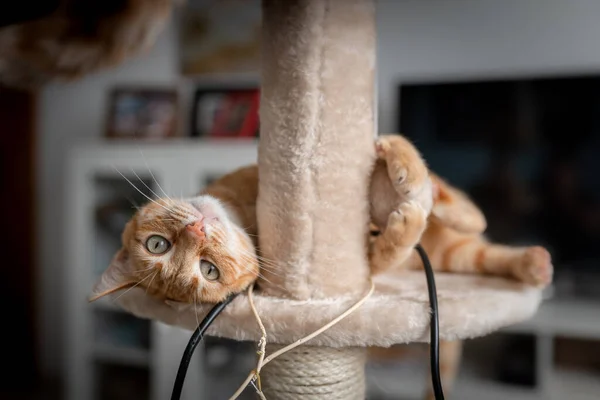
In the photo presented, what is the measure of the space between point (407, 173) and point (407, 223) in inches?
2.2

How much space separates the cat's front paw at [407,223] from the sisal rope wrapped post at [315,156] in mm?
52

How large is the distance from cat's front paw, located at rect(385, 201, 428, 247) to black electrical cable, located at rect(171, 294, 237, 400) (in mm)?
212

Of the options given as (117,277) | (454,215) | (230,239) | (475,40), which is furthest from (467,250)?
(475,40)

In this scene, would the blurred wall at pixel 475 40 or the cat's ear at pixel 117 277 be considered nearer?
the cat's ear at pixel 117 277

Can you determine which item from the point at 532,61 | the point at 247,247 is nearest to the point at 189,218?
the point at 247,247

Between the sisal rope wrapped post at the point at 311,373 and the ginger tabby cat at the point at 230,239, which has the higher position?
the ginger tabby cat at the point at 230,239

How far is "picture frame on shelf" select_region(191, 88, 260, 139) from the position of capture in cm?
214

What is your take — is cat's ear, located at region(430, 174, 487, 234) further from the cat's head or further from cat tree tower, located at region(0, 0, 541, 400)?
the cat's head

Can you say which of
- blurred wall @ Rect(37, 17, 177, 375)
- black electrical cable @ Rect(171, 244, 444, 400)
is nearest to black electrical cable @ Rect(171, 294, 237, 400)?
black electrical cable @ Rect(171, 244, 444, 400)

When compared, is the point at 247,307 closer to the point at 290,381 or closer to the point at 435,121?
the point at 290,381

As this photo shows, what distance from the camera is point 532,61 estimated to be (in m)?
1.96

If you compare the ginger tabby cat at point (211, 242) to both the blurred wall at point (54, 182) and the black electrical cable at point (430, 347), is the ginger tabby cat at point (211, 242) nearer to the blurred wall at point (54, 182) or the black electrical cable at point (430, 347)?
the black electrical cable at point (430, 347)

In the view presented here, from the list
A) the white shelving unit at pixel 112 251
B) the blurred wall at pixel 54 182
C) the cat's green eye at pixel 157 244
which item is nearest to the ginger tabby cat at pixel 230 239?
the cat's green eye at pixel 157 244

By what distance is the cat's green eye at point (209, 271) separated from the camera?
2.07ft
